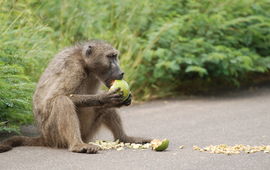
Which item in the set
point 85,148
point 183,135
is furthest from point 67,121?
point 183,135

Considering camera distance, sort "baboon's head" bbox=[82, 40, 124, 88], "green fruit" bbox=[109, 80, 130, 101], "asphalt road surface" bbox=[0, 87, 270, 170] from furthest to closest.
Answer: "baboon's head" bbox=[82, 40, 124, 88] < "green fruit" bbox=[109, 80, 130, 101] < "asphalt road surface" bbox=[0, 87, 270, 170]

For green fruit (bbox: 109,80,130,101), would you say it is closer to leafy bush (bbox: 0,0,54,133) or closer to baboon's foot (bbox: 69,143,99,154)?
baboon's foot (bbox: 69,143,99,154)

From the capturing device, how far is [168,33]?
795 cm

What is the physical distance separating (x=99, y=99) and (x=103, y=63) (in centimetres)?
52

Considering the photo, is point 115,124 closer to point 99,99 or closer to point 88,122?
point 88,122

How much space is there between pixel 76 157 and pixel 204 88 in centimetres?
622

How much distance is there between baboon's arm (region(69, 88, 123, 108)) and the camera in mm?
3689

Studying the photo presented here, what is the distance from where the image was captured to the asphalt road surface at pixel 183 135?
313cm

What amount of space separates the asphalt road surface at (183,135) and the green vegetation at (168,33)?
0.77 m

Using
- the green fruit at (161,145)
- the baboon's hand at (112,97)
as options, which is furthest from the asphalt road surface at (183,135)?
the baboon's hand at (112,97)

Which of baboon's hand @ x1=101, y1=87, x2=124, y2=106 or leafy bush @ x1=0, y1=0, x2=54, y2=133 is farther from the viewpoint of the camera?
leafy bush @ x1=0, y1=0, x2=54, y2=133

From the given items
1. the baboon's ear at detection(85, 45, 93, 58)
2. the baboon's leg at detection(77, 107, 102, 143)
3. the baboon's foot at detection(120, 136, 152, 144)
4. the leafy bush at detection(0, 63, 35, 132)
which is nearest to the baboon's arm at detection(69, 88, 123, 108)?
the baboon's leg at detection(77, 107, 102, 143)

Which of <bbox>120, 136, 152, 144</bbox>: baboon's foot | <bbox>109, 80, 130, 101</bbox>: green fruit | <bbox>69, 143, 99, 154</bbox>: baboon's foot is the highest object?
<bbox>109, 80, 130, 101</bbox>: green fruit

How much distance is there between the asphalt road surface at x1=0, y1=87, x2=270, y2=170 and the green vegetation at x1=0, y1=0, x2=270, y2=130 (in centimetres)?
77
